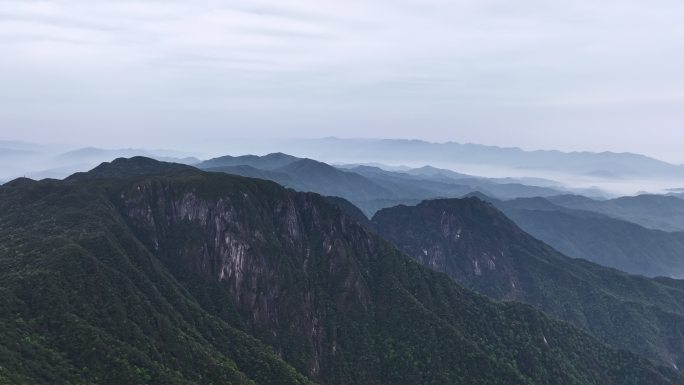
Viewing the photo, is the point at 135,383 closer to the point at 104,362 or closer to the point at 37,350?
the point at 104,362

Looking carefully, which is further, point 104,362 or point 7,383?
point 104,362

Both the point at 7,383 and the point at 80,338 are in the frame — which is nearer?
the point at 7,383

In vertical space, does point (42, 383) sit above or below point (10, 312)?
below

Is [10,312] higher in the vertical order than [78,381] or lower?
higher

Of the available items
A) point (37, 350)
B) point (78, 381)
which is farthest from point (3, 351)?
point (78, 381)

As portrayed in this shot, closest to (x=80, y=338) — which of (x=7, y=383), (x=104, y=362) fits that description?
(x=104, y=362)

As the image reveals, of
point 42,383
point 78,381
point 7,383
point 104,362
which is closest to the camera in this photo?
point 7,383

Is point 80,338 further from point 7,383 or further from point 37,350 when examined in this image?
point 7,383

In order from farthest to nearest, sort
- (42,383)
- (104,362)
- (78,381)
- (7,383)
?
1. (104,362)
2. (78,381)
3. (42,383)
4. (7,383)
